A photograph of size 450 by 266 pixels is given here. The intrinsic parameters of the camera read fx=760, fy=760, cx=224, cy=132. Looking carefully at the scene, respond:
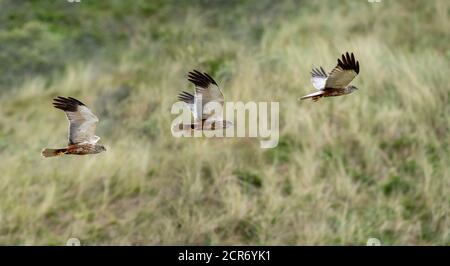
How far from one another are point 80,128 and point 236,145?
15.7ft

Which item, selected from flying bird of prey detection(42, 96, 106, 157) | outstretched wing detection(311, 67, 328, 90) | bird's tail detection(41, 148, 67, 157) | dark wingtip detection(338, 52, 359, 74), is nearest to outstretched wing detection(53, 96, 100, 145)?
flying bird of prey detection(42, 96, 106, 157)

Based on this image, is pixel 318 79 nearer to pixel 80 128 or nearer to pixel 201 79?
pixel 201 79

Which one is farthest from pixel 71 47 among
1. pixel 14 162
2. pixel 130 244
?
pixel 130 244

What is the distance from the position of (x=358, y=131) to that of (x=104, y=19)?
4.12 metres

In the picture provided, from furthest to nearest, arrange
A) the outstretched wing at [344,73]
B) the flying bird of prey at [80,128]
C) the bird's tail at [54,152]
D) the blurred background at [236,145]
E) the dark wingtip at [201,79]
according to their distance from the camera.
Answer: the blurred background at [236,145] → the dark wingtip at [201,79] → the outstretched wing at [344,73] → the flying bird of prey at [80,128] → the bird's tail at [54,152]

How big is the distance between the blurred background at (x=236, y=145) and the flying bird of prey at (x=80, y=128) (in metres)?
3.75

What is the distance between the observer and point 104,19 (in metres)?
Result: 10.1

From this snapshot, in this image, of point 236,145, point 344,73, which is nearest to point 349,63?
point 344,73

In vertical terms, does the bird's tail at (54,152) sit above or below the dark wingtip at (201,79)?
below

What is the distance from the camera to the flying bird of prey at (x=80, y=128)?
2.43 metres

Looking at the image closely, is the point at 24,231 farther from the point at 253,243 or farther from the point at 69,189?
the point at 253,243

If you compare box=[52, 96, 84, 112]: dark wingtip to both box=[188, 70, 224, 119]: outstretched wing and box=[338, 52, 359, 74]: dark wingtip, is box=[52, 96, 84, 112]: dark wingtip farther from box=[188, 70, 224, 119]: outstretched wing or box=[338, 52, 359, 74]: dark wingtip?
box=[338, 52, 359, 74]: dark wingtip

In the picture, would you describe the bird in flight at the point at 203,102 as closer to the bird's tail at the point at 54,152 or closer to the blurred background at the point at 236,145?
the bird's tail at the point at 54,152

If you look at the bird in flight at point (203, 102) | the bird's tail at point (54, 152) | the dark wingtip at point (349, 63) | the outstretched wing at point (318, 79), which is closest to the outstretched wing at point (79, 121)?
the bird's tail at point (54, 152)
